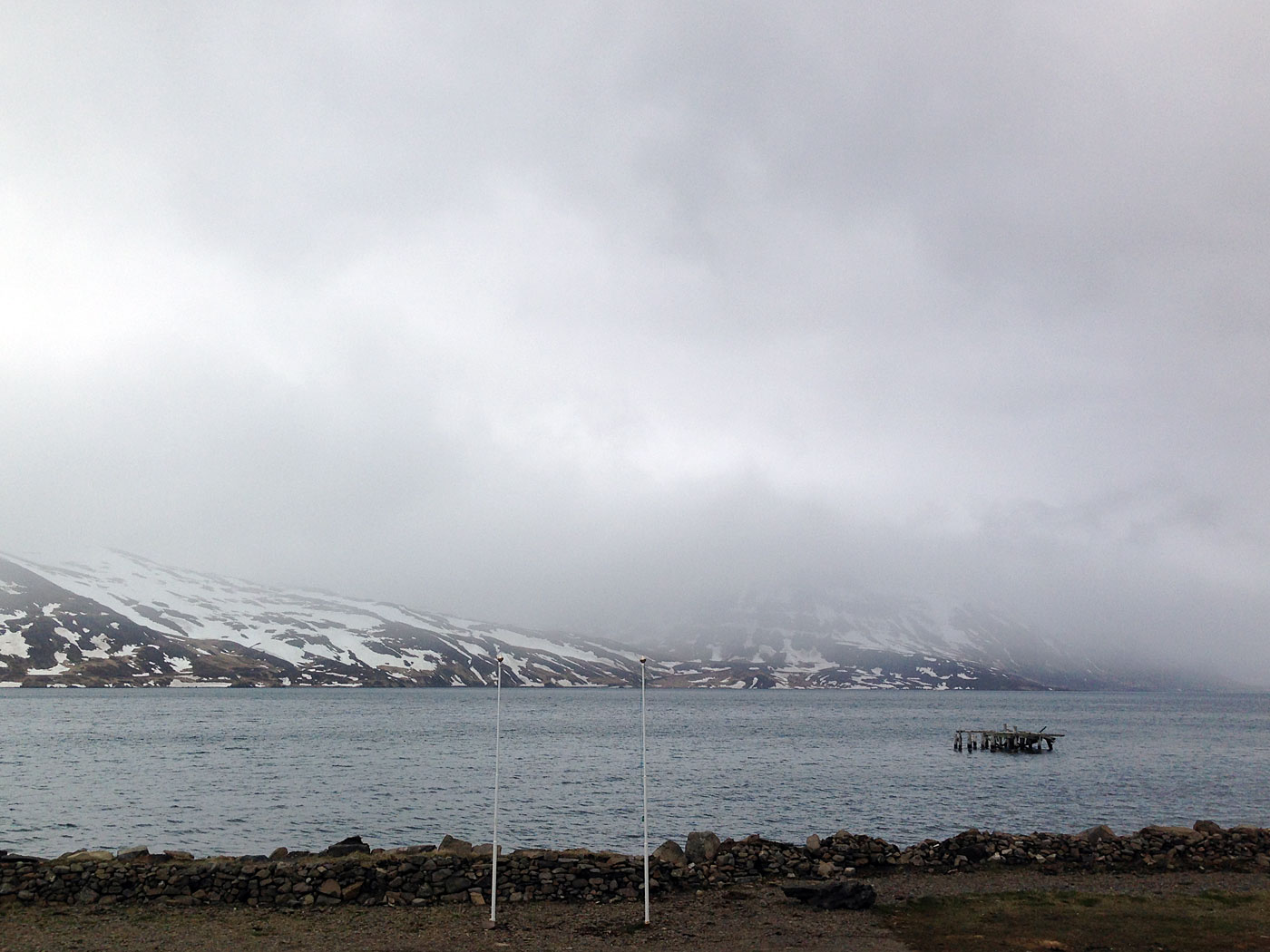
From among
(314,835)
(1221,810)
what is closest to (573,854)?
(314,835)

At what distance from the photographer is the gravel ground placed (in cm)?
1903

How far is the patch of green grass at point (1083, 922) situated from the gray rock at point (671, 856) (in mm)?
5980

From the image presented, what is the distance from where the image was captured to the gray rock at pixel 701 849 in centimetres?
2661

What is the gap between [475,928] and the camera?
2039 cm

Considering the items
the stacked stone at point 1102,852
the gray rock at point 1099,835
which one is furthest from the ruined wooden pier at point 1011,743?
the stacked stone at point 1102,852

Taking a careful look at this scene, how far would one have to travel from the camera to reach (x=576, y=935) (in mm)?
19812

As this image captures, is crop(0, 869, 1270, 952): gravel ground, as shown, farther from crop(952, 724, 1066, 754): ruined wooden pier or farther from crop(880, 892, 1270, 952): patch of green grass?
crop(952, 724, 1066, 754): ruined wooden pier

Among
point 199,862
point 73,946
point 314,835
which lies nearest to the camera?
point 73,946

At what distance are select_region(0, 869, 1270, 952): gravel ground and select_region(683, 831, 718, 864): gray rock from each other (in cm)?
275

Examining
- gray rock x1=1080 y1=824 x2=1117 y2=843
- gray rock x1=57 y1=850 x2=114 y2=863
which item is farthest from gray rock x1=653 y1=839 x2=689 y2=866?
gray rock x1=57 y1=850 x2=114 y2=863

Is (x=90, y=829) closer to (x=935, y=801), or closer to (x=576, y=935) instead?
(x=576, y=935)

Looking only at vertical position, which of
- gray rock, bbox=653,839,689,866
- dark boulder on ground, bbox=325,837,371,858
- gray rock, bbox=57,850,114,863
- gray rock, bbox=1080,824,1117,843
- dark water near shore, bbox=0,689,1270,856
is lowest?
dark water near shore, bbox=0,689,1270,856

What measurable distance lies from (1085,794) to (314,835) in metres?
52.8

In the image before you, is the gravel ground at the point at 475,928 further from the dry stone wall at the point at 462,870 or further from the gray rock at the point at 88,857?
the gray rock at the point at 88,857
